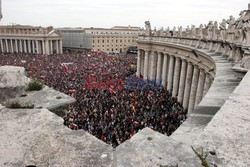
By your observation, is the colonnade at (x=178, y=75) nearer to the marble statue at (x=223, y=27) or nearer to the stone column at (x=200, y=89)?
the stone column at (x=200, y=89)

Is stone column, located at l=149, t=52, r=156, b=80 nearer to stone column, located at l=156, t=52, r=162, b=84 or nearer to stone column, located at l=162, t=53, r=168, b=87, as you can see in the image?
stone column, located at l=156, t=52, r=162, b=84

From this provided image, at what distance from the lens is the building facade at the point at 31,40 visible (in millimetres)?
91250

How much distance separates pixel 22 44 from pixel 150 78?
8228cm

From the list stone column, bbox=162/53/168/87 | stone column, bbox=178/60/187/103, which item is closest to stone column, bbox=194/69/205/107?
stone column, bbox=178/60/187/103

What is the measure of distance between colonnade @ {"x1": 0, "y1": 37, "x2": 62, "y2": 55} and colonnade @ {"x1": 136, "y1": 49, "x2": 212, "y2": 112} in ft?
207

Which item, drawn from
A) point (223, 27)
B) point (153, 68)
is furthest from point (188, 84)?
point (153, 68)

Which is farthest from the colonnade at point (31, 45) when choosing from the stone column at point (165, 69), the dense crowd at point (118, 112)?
the stone column at point (165, 69)

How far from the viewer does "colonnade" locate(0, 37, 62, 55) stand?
91.5 meters

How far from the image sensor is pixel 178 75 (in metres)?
29.0

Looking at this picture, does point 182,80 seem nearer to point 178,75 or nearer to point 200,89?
point 178,75

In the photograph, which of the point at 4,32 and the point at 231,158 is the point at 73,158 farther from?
the point at 4,32

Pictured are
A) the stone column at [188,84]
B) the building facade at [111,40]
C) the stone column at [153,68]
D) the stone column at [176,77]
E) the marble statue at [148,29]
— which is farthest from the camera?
the building facade at [111,40]

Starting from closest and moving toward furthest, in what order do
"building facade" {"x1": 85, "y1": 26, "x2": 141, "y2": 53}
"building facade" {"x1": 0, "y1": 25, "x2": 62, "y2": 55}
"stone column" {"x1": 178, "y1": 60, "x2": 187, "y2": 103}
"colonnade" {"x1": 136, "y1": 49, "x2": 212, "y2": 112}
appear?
"colonnade" {"x1": 136, "y1": 49, "x2": 212, "y2": 112} < "stone column" {"x1": 178, "y1": 60, "x2": 187, "y2": 103} < "building facade" {"x1": 0, "y1": 25, "x2": 62, "y2": 55} < "building facade" {"x1": 85, "y1": 26, "x2": 141, "y2": 53}

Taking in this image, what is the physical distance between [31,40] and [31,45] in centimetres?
296
